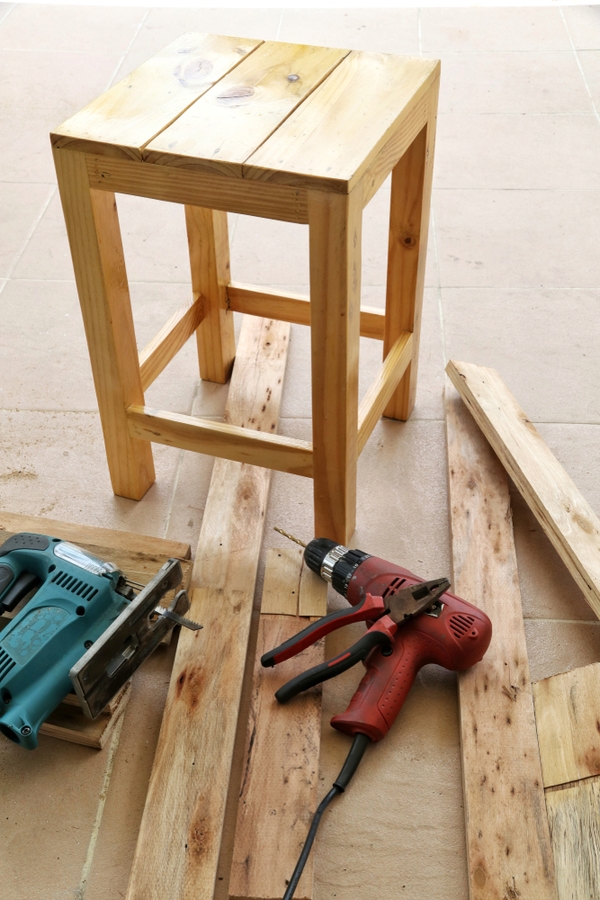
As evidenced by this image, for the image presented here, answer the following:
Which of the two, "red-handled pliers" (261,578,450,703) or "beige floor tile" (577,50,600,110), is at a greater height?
"beige floor tile" (577,50,600,110)

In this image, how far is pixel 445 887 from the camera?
1132 millimetres

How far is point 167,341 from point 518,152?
1645 mm

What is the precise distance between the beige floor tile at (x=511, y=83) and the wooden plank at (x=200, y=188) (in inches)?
81.0

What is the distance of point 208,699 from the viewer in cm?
129

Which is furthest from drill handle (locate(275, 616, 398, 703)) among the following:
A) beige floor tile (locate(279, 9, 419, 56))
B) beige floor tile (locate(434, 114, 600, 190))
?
beige floor tile (locate(279, 9, 419, 56))

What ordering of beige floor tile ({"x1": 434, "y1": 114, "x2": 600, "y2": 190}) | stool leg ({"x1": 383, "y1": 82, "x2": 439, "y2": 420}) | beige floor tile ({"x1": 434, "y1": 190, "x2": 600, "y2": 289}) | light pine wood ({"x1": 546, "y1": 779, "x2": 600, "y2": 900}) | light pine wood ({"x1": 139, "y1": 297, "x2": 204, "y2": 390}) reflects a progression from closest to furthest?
light pine wood ({"x1": 546, "y1": 779, "x2": 600, "y2": 900}) → stool leg ({"x1": 383, "y1": 82, "x2": 439, "y2": 420}) → light pine wood ({"x1": 139, "y1": 297, "x2": 204, "y2": 390}) → beige floor tile ({"x1": 434, "y1": 190, "x2": 600, "y2": 289}) → beige floor tile ({"x1": 434, "y1": 114, "x2": 600, "y2": 190})

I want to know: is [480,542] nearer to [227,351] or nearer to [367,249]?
[227,351]

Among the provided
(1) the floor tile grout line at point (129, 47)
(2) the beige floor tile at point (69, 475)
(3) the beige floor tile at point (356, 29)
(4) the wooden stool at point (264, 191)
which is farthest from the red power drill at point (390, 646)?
(3) the beige floor tile at point (356, 29)

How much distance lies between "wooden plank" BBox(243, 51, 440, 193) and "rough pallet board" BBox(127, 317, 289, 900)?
0.67m

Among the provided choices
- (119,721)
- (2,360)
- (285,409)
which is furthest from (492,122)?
(119,721)

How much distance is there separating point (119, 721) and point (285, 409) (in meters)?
0.81

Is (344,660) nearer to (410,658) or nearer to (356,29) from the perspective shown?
(410,658)

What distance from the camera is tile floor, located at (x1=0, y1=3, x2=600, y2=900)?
47.2 inches

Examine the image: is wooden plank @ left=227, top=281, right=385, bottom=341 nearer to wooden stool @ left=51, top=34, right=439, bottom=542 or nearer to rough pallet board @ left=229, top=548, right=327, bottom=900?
wooden stool @ left=51, top=34, right=439, bottom=542
